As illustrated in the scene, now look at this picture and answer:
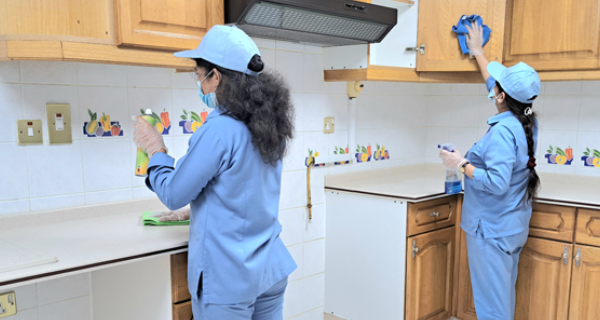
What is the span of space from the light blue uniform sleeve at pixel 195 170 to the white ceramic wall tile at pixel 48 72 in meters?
0.68

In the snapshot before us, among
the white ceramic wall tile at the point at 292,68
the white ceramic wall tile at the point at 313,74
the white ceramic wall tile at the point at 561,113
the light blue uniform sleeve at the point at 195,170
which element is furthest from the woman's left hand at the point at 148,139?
the white ceramic wall tile at the point at 561,113

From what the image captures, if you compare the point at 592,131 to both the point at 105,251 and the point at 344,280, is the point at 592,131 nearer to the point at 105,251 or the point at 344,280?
the point at 344,280

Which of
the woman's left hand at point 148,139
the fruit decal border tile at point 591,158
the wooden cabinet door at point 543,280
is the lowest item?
the wooden cabinet door at point 543,280

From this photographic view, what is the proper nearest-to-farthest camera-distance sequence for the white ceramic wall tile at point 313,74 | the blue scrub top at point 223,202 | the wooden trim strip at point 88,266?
the wooden trim strip at point 88,266 < the blue scrub top at point 223,202 < the white ceramic wall tile at point 313,74

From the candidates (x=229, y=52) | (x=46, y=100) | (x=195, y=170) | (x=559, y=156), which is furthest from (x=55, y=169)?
(x=559, y=156)

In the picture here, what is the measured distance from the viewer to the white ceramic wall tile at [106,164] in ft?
6.07

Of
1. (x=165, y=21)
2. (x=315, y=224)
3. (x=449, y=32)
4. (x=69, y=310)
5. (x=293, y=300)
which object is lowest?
(x=293, y=300)

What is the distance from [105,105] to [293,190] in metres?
1.03

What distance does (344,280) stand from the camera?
106 inches

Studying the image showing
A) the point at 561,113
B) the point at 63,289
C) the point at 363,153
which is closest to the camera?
the point at 63,289

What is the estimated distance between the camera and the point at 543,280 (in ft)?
7.89

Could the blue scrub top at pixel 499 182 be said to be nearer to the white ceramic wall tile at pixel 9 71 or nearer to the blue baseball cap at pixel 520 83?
the blue baseball cap at pixel 520 83

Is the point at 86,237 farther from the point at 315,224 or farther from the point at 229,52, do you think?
the point at 315,224

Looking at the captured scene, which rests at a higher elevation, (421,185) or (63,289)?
(421,185)
